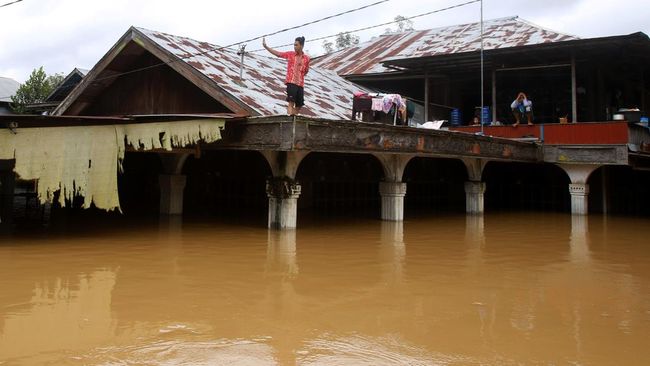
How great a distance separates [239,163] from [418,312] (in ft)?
44.7

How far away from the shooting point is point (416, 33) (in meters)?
28.8

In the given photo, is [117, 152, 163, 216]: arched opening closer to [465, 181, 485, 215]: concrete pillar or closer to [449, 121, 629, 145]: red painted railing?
[465, 181, 485, 215]: concrete pillar

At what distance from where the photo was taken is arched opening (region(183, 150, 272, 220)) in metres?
18.2

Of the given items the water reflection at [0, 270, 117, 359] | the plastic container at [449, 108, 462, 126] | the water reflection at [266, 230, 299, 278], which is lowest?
the water reflection at [0, 270, 117, 359]

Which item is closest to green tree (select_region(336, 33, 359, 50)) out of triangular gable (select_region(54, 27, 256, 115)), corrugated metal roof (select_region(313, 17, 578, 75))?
corrugated metal roof (select_region(313, 17, 578, 75))

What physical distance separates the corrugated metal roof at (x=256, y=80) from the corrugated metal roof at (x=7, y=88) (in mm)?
15007

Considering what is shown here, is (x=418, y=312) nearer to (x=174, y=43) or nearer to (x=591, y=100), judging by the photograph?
(x=174, y=43)

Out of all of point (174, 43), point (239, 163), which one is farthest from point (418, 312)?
point (239, 163)

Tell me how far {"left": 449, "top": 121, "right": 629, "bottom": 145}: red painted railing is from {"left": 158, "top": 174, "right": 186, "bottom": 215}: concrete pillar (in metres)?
10.3

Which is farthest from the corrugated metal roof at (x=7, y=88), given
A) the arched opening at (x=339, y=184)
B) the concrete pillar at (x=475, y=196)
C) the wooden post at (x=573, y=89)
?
the wooden post at (x=573, y=89)

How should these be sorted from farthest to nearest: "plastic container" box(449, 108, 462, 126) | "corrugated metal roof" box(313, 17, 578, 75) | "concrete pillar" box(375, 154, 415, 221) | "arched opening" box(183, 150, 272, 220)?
"corrugated metal roof" box(313, 17, 578, 75) → "plastic container" box(449, 108, 462, 126) → "arched opening" box(183, 150, 272, 220) → "concrete pillar" box(375, 154, 415, 221)

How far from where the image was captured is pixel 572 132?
17.5m

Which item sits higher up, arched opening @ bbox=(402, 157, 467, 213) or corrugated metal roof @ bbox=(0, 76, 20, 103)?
corrugated metal roof @ bbox=(0, 76, 20, 103)

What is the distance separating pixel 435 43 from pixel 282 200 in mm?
15964
